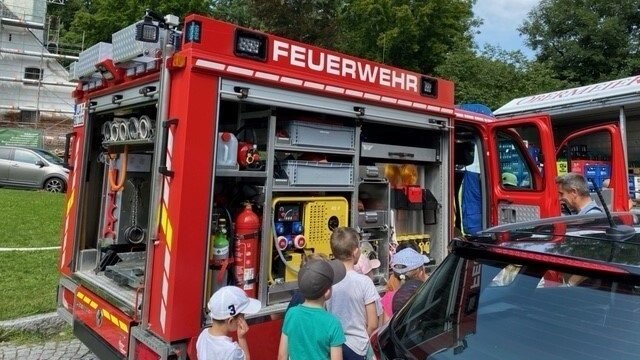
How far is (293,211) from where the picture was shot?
3.54 metres

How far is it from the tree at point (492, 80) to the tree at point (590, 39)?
5735mm

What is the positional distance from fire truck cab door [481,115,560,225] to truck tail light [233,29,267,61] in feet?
8.96

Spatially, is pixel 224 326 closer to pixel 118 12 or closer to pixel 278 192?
pixel 278 192

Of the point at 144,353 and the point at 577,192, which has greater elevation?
the point at 577,192

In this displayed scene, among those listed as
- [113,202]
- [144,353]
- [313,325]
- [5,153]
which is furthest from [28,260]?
[5,153]

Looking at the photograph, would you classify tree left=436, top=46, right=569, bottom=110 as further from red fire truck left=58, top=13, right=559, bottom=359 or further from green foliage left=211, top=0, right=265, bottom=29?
red fire truck left=58, top=13, right=559, bottom=359

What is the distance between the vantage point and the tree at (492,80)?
1925 cm

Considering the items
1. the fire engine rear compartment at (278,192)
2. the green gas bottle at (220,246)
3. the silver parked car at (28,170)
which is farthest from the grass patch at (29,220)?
the green gas bottle at (220,246)

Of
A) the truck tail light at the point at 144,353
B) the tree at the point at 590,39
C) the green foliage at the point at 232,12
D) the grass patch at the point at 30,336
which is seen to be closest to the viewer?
the truck tail light at the point at 144,353

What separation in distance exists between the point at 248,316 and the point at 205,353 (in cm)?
51

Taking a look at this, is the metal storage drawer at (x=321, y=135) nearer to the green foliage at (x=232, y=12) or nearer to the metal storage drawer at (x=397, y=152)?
the metal storage drawer at (x=397, y=152)

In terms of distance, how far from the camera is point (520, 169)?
5.08 metres

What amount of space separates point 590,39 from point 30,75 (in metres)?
33.7

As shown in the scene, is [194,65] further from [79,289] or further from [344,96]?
[79,289]
